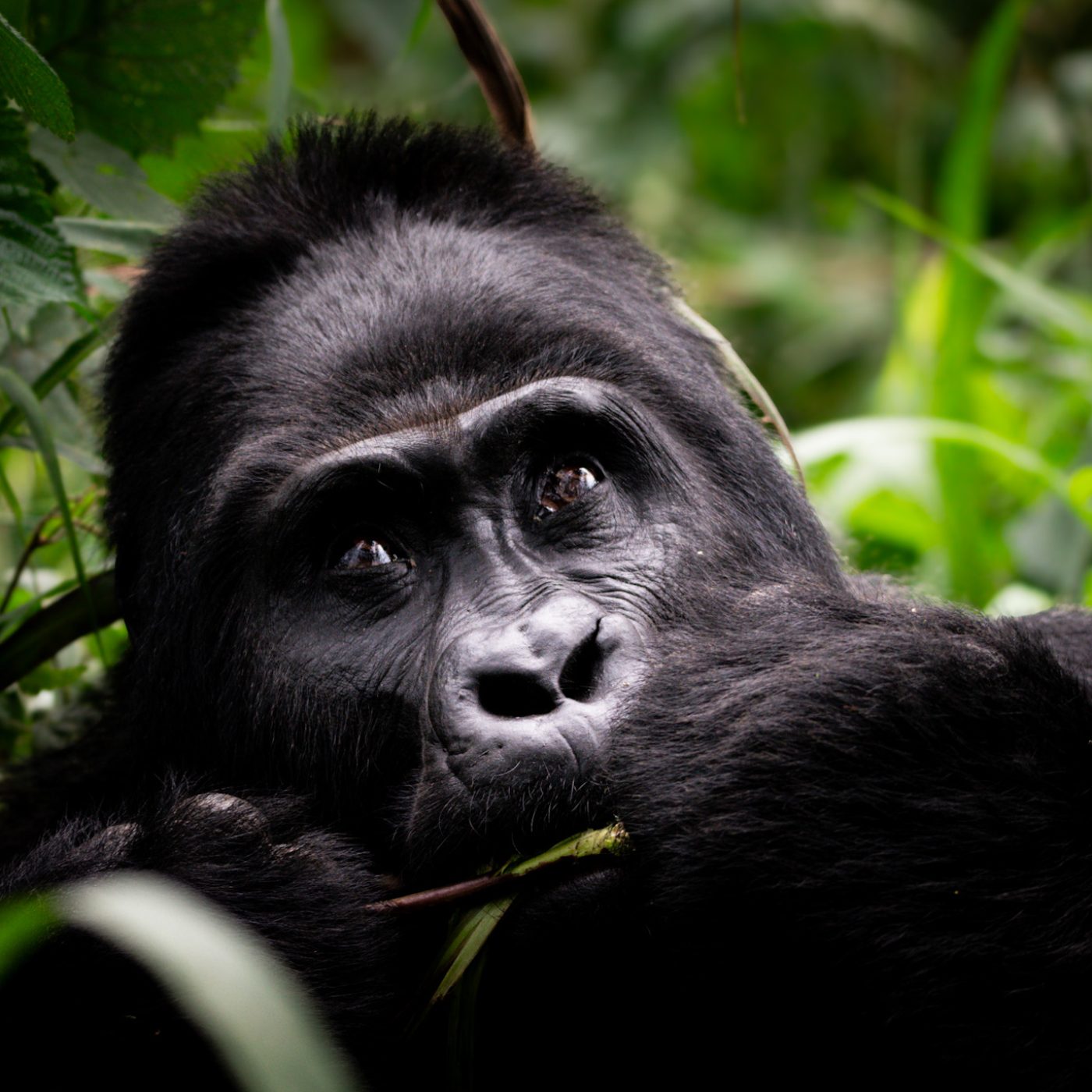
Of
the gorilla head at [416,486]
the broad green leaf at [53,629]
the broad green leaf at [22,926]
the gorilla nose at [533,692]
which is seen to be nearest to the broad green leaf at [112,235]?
the gorilla head at [416,486]

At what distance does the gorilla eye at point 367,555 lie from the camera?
8.52ft

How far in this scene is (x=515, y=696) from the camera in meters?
2.17

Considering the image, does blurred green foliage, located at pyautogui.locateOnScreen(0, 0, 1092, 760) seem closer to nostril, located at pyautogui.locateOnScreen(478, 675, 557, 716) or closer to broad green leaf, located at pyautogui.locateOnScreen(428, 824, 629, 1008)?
nostril, located at pyautogui.locateOnScreen(478, 675, 557, 716)

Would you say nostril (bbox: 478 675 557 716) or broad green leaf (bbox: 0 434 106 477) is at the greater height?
broad green leaf (bbox: 0 434 106 477)

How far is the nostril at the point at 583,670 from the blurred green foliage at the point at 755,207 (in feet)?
3.53

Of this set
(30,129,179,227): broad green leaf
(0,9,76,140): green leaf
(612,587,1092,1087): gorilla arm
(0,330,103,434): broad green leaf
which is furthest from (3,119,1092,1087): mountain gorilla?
(0,9,76,140): green leaf

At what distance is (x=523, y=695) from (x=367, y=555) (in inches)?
22.2

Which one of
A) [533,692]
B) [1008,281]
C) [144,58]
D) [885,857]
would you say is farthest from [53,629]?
[1008,281]

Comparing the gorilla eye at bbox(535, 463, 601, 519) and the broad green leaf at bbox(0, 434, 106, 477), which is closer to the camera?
the gorilla eye at bbox(535, 463, 601, 519)

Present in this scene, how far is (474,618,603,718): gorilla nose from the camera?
2.14 meters

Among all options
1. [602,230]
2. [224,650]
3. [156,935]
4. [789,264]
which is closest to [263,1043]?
[156,935]

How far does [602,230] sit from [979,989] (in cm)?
200

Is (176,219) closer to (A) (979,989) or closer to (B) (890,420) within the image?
(B) (890,420)

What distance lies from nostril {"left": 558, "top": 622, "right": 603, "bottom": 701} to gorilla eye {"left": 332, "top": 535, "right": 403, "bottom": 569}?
51 centimetres
